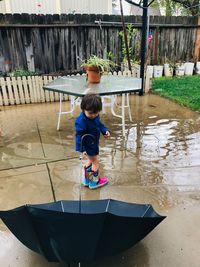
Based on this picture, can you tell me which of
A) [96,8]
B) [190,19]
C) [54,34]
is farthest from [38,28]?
[190,19]

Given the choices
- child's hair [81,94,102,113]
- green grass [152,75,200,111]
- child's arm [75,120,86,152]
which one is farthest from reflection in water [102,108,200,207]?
green grass [152,75,200,111]

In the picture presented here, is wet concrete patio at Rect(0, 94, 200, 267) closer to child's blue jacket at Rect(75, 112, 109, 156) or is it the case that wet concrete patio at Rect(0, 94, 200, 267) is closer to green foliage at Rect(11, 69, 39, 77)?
child's blue jacket at Rect(75, 112, 109, 156)

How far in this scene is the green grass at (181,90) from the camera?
19.1ft

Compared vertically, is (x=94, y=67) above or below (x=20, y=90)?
above

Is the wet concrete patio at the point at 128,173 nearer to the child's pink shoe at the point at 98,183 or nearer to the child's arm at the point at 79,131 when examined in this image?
the child's pink shoe at the point at 98,183

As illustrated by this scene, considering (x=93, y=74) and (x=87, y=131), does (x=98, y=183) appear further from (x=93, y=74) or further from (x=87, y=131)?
(x=93, y=74)

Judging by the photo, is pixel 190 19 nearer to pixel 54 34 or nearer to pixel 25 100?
pixel 54 34

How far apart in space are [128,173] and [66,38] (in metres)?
6.22

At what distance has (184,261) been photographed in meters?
1.85

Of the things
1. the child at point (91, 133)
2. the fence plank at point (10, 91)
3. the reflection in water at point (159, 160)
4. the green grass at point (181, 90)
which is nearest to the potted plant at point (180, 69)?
the green grass at point (181, 90)

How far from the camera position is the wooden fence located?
739cm

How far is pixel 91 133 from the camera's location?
8.61 feet

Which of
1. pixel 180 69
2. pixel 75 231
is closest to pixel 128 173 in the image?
pixel 75 231

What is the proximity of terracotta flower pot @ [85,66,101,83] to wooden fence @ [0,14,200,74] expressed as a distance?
156 inches
